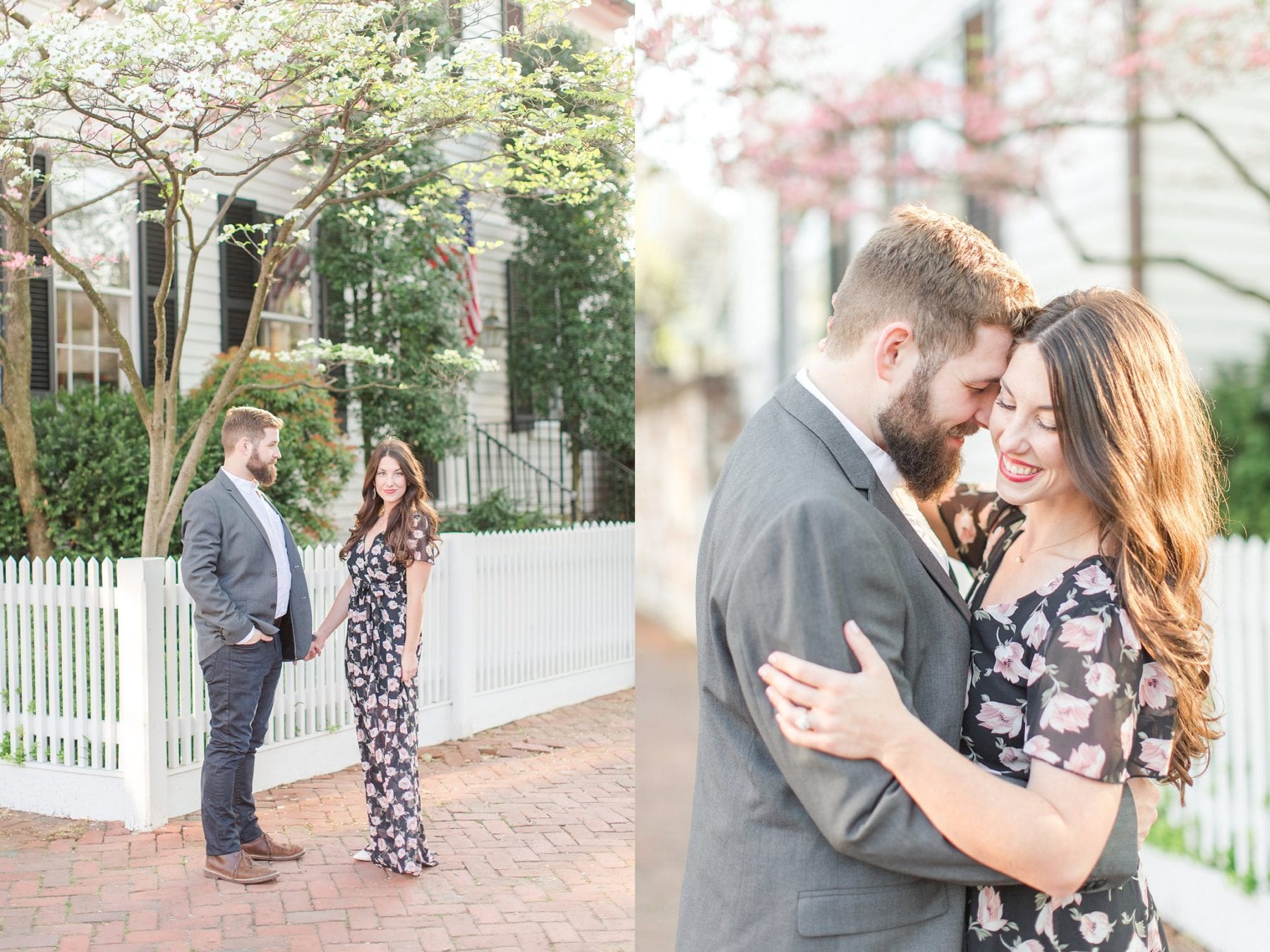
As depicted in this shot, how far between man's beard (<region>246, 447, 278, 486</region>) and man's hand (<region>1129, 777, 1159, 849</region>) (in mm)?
2339

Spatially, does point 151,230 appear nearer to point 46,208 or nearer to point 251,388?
point 46,208

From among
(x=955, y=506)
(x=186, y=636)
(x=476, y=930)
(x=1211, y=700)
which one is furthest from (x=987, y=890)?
(x=186, y=636)

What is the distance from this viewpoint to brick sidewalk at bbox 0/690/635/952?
9.37 ft

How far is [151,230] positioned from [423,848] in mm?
1943

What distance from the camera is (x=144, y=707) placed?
10.4 feet

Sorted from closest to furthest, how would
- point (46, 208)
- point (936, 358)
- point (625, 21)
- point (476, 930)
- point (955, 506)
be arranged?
1. point (936, 358)
2. point (955, 506)
3. point (46, 208)
4. point (476, 930)
5. point (625, 21)

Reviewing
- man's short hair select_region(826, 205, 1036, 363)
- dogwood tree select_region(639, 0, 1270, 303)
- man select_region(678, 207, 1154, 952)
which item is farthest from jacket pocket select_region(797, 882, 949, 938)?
dogwood tree select_region(639, 0, 1270, 303)

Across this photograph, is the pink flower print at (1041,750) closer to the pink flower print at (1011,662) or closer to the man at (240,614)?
the pink flower print at (1011,662)

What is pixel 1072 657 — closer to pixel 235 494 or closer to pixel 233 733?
pixel 235 494

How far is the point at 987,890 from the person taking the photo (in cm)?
148

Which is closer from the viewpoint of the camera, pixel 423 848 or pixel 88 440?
pixel 88 440

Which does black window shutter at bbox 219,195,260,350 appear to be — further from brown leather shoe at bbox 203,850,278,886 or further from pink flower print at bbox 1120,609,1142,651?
pink flower print at bbox 1120,609,1142,651

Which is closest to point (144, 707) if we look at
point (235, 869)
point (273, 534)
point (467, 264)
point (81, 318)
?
point (235, 869)

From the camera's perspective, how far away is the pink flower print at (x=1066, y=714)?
127 centimetres
